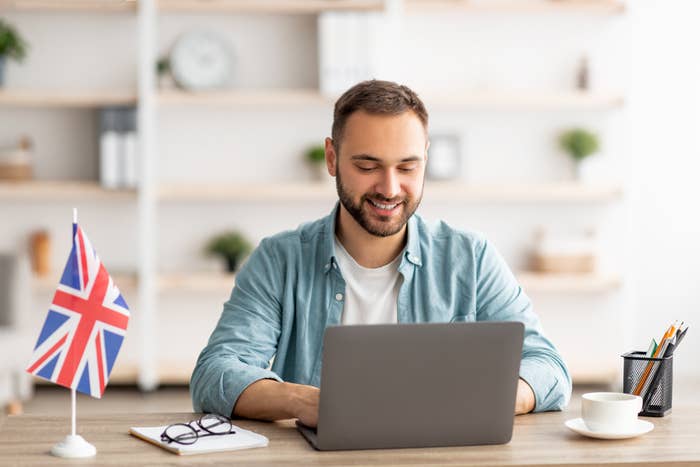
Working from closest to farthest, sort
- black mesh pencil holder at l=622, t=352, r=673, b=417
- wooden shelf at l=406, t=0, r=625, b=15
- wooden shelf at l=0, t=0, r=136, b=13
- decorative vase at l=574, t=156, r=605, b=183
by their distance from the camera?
black mesh pencil holder at l=622, t=352, r=673, b=417
wooden shelf at l=0, t=0, r=136, b=13
wooden shelf at l=406, t=0, r=625, b=15
decorative vase at l=574, t=156, r=605, b=183

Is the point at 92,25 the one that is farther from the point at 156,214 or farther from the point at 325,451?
the point at 325,451

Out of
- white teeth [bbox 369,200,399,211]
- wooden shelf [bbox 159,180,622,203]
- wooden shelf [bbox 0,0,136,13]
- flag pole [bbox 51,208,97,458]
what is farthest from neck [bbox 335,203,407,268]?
wooden shelf [bbox 0,0,136,13]

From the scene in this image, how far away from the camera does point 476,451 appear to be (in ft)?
5.83

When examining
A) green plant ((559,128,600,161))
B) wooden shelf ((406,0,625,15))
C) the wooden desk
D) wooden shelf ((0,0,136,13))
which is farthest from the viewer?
green plant ((559,128,600,161))

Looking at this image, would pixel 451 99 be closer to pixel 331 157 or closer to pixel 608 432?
pixel 331 157

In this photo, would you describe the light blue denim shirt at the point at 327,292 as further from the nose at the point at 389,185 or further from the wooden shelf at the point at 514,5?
the wooden shelf at the point at 514,5

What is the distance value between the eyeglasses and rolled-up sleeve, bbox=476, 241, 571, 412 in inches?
23.2

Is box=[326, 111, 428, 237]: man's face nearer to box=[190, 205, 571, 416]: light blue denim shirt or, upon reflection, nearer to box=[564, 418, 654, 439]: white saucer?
box=[190, 205, 571, 416]: light blue denim shirt

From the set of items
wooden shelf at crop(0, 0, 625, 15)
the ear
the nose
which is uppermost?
wooden shelf at crop(0, 0, 625, 15)

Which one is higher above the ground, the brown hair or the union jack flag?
the brown hair

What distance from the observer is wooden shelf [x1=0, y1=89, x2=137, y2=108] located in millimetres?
5137

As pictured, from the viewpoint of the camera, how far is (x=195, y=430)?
1829 millimetres

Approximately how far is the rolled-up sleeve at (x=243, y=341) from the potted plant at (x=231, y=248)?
116 inches

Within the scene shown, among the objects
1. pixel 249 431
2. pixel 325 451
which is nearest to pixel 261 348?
pixel 249 431
